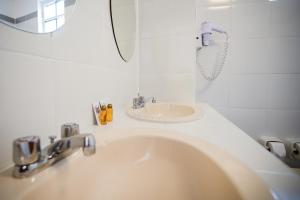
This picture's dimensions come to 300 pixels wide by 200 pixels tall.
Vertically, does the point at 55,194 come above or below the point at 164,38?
below

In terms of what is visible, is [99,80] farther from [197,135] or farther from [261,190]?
[261,190]

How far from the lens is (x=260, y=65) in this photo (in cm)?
123

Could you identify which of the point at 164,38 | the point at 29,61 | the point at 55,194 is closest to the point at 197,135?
the point at 55,194

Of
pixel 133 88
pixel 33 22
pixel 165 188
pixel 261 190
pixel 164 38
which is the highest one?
pixel 164 38

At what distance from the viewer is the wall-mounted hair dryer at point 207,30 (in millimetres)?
1168

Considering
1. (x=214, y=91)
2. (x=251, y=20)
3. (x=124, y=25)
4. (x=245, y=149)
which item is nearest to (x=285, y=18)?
(x=251, y=20)

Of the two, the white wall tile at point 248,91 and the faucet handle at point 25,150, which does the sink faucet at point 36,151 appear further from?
the white wall tile at point 248,91

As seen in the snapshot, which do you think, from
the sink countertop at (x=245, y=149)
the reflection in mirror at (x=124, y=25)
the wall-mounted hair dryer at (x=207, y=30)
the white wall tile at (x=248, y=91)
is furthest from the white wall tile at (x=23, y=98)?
the white wall tile at (x=248, y=91)

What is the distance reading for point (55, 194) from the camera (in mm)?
298

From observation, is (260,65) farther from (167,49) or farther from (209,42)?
(167,49)

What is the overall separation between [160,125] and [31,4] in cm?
57

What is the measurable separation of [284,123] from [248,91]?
1.27ft

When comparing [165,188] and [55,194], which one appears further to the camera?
[165,188]

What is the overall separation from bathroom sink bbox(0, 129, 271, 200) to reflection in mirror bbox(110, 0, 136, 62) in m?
0.56
